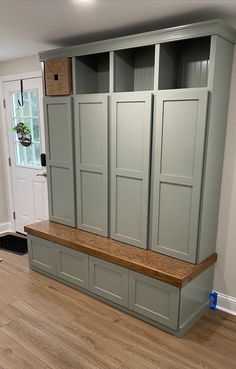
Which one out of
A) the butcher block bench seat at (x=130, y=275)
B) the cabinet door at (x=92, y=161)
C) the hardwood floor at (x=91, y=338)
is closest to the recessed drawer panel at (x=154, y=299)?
the butcher block bench seat at (x=130, y=275)

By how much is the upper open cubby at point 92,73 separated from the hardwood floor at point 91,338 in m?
2.04

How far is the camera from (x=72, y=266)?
114 inches

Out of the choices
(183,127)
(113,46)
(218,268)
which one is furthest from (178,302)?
(113,46)

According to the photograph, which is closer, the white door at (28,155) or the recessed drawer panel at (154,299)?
the recessed drawer panel at (154,299)

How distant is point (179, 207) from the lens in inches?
92.0

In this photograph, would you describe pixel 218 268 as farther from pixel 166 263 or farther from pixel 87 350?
pixel 87 350

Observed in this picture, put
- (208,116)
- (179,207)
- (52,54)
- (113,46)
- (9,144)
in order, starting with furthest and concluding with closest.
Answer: (9,144) < (52,54) < (113,46) < (179,207) < (208,116)

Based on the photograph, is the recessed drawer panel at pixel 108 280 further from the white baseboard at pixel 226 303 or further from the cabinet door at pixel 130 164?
the white baseboard at pixel 226 303

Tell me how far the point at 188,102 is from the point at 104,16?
912 millimetres

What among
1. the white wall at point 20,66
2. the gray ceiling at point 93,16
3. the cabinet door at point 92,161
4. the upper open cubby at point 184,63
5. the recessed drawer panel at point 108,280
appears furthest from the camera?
the white wall at point 20,66

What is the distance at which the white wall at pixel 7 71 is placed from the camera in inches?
145

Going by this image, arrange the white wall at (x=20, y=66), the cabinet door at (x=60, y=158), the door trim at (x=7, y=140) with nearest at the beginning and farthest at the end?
the cabinet door at (x=60, y=158) → the white wall at (x=20, y=66) → the door trim at (x=7, y=140)

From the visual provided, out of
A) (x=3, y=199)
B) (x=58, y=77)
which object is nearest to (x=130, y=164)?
(x=58, y=77)

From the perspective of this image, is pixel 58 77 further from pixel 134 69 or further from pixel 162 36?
pixel 162 36
